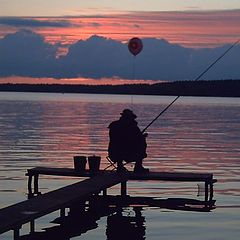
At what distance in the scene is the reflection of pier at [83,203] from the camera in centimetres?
1399

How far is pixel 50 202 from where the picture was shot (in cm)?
1501

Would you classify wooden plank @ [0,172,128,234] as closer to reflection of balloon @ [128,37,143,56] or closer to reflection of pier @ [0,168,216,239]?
reflection of pier @ [0,168,216,239]

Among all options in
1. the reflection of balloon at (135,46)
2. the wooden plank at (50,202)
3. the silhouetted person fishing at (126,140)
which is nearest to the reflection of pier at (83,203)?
the wooden plank at (50,202)

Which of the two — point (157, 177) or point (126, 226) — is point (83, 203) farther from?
point (126, 226)

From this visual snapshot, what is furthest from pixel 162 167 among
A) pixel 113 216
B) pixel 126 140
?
pixel 113 216

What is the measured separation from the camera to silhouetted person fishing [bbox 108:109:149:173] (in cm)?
1930

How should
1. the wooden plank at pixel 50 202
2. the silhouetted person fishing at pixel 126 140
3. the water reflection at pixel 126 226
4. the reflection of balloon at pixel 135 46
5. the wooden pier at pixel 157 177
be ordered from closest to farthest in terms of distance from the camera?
the wooden plank at pixel 50 202, the water reflection at pixel 126 226, the wooden pier at pixel 157 177, the silhouetted person fishing at pixel 126 140, the reflection of balloon at pixel 135 46

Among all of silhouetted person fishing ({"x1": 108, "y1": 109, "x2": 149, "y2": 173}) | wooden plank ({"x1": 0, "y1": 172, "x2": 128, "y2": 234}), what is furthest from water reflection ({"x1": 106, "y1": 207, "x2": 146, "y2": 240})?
silhouetted person fishing ({"x1": 108, "y1": 109, "x2": 149, "y2": 173})

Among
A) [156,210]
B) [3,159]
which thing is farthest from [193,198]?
[3,159]

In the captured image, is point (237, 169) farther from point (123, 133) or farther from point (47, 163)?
point (123, 133)

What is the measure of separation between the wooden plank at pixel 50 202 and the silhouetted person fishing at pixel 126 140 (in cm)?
47

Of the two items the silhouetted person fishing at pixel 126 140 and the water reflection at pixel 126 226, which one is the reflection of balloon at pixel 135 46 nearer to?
the silhouetted person fishing at pixel 126 140

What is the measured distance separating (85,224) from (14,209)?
8.45 feet

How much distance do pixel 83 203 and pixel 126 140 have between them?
185 centimetres
